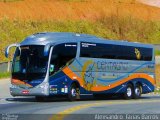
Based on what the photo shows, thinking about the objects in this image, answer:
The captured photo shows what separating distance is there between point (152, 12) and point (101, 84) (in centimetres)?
4892

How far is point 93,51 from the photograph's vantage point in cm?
3077

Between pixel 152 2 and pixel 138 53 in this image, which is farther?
pixel 152 2

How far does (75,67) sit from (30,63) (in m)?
2.50

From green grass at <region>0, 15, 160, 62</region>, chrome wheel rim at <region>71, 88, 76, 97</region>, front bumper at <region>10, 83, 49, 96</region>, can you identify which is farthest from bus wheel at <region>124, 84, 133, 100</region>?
green grass at <region>0, 15, 160, 62</region>

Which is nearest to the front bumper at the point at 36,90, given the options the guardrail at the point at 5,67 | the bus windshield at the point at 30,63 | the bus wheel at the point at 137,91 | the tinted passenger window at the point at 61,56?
the bus windshield at the point at 30,63

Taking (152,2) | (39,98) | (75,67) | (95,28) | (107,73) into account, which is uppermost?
(152,2)

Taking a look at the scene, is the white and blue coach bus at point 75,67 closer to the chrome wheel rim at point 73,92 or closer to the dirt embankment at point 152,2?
the chrome wheel rim at point 73,92

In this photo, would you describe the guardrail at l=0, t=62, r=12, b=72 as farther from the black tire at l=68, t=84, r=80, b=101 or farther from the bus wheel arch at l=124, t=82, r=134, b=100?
the black tire at l=68, t=84, r=80, b=101

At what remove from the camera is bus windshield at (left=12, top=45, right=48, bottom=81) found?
2780 centimetres

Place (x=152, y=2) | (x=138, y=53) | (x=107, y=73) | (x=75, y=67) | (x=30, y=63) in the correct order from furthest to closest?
(x=152, y=2), (x=138, y=53), (x=107, y=73), (x=75, y=67), (x=30, y=63)

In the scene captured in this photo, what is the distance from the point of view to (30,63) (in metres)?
28.0

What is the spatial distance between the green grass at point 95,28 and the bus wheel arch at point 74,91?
75.3 feet

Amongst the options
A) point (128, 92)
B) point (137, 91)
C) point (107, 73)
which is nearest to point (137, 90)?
point (137, 91)

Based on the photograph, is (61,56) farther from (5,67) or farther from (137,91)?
(5,67)
